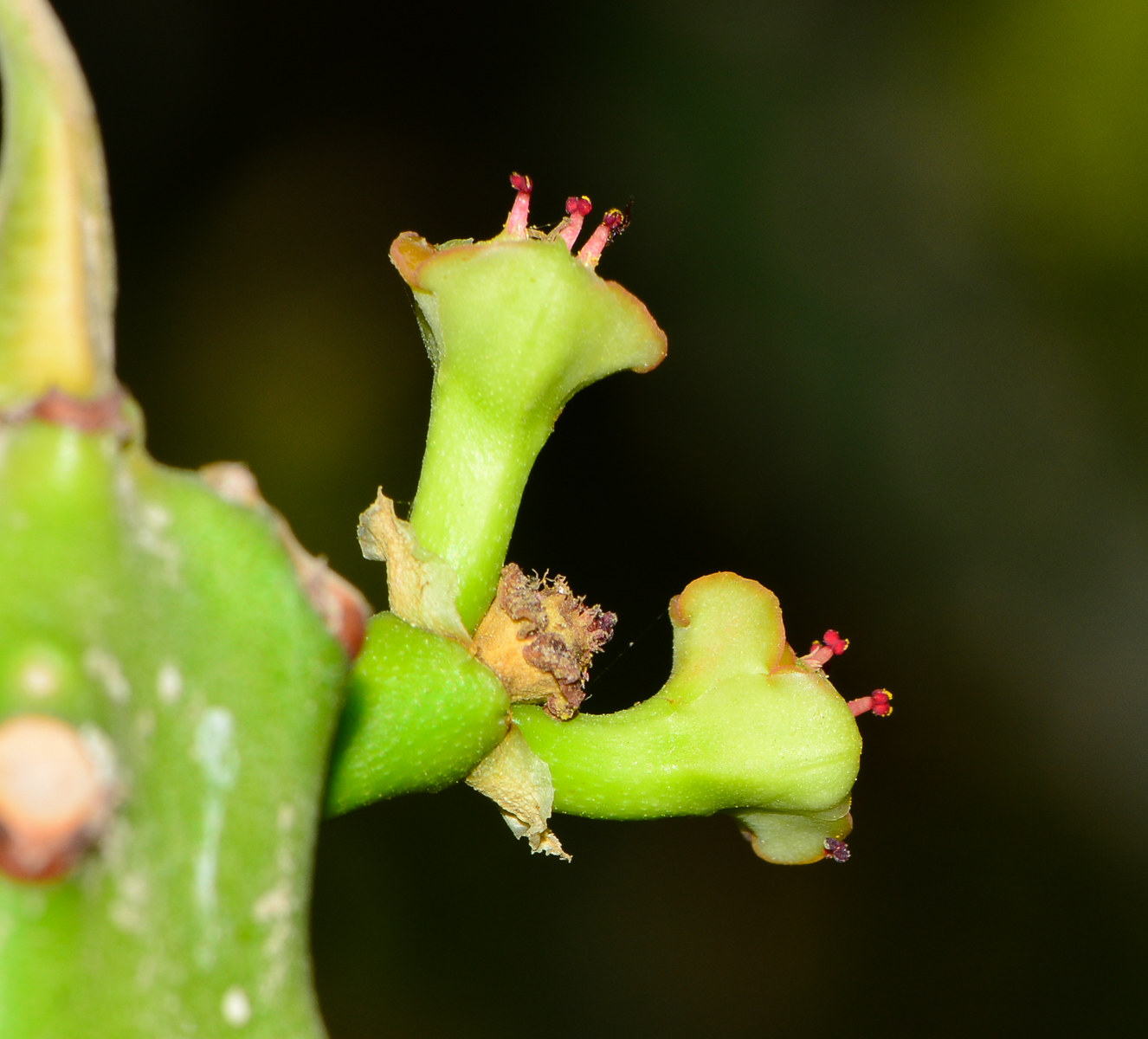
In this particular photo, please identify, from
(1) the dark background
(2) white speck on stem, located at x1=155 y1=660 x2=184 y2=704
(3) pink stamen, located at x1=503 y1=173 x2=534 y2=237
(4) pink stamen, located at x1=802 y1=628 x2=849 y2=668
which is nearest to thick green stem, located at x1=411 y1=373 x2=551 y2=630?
(3) pink stamen, located at x1=503 y1=173 x2=534 y2=237

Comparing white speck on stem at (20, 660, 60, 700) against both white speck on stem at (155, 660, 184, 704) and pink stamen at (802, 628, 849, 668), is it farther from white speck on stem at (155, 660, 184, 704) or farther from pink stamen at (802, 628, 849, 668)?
pink stamen at (802, 628, 849, 668)

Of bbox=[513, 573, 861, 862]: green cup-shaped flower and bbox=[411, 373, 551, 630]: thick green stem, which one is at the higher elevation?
bbox=[411, 373, 551, 630]: thick green stem

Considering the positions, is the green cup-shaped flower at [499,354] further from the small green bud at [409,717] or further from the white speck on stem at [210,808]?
the white speck on stem at [210,808]

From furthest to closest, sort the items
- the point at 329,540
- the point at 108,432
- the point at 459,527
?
the point at 329,540
the point at 459,527
the point at 108,432

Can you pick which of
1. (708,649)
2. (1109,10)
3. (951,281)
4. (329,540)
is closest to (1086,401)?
(951,281)

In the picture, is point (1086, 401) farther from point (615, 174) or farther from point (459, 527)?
point (459, 527)

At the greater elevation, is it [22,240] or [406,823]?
[22,240]
